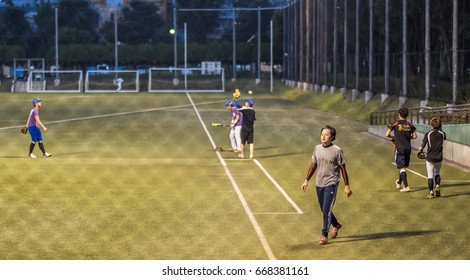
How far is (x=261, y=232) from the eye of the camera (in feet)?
57.1

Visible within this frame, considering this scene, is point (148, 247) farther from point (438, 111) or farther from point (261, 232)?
point (438, 111)

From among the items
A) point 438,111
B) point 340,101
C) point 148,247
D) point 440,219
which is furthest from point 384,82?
point 148,247

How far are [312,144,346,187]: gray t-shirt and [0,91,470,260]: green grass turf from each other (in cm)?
98

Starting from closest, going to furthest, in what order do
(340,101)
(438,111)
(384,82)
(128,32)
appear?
(438,111), (384,82), (340,101), (128,32)

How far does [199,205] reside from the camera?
2105cm

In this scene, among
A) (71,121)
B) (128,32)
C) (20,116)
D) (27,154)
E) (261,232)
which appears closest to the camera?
(261,232)

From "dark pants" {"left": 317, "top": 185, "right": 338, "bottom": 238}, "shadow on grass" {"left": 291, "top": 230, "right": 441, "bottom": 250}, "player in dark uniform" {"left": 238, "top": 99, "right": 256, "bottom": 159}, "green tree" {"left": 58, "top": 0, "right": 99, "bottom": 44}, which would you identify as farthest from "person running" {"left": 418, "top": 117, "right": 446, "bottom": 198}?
"green tree" {"left": 58, "top": 0, "right": 99, "bottom": 44}

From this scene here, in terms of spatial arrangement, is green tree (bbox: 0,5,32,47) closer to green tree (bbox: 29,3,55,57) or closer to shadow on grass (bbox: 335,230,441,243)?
green tree (bbox: 29,3,55,57)

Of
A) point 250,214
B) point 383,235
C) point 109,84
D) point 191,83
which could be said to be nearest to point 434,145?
point 250,214

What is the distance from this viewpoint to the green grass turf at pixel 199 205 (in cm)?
1586

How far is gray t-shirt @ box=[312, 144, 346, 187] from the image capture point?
616 inches

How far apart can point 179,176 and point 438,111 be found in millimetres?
13633

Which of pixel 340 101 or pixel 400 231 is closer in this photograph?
pixel 400 231

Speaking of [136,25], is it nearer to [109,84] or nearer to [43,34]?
[43,34]
